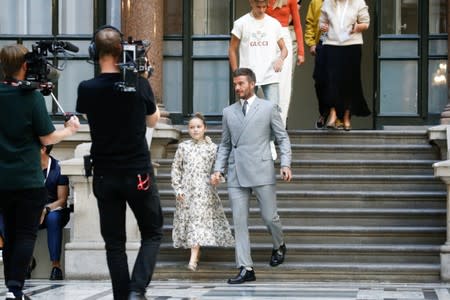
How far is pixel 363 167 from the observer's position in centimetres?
1400

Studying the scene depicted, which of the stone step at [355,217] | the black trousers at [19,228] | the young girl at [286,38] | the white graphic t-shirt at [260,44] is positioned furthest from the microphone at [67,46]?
the young girl at [286,38]

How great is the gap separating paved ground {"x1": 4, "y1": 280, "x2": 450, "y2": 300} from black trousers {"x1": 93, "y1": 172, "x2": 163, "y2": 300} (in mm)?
2262

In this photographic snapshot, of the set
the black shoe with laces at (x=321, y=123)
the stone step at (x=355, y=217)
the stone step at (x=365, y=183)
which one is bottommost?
the stone step at (x=355, y=217)

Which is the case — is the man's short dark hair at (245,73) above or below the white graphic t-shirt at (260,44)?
below

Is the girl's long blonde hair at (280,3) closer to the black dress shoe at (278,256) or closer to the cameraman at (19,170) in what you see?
the black dress shoe at (278,256)

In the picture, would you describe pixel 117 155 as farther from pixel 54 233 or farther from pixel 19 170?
pixel 54 233

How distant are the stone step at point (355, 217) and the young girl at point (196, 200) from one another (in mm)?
926

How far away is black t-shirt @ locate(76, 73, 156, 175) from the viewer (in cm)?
787

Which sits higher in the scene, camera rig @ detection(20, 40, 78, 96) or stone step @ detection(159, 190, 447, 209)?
camera rig @ detection(20, 40, 78, 96)

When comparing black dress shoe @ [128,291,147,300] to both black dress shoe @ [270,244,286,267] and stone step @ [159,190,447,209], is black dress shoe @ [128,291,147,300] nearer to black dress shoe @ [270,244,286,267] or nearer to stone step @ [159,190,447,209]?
black dress shoe @ [270,244,286,267]

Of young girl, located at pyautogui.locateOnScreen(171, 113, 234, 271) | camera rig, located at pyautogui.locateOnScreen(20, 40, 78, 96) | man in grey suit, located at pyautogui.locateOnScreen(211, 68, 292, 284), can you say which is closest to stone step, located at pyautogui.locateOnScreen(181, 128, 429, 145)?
young girl, located at pyautogui.locateOnScreen(171, 113, 234, 271)

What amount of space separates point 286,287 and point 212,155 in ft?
5.57

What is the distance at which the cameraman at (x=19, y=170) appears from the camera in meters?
8.52

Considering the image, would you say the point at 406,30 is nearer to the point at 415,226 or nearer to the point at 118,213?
the point at 415,226
